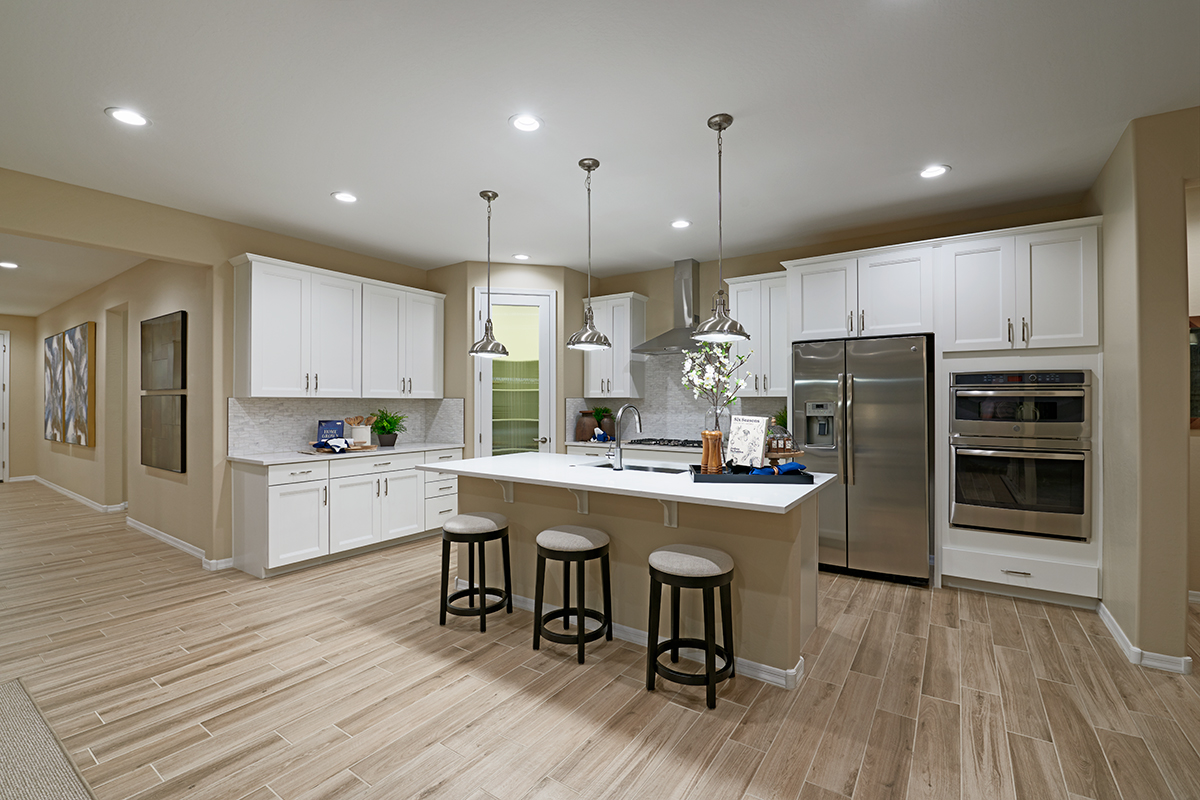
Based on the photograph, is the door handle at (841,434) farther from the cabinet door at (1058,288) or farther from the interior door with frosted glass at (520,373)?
the interior door with frosted glass at (520,373)

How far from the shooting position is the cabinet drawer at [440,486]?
5.34 metres

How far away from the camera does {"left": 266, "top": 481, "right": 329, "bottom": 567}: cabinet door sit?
416cm

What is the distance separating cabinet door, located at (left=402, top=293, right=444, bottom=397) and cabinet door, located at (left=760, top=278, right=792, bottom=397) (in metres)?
3.29

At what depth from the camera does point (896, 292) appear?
4.17 m

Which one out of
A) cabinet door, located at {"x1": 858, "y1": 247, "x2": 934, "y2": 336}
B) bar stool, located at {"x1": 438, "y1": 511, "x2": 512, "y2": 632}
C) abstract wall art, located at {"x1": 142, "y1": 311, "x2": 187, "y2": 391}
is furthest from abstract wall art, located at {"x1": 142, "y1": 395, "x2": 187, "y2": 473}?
cabinet door, located at {"x1": 858, "y1": 247, "x2": 934, "y2": 336}

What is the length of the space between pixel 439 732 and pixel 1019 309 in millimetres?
4257

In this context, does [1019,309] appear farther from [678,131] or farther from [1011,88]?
[678,131]

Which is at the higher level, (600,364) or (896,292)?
(896,292)

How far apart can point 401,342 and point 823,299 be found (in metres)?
3.91

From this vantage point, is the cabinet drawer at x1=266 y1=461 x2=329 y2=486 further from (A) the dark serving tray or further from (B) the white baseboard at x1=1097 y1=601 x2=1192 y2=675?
(B) the white baseboard at x1=1097 y1=601 x2=1192 y2=675

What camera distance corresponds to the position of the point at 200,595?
3854 millimetres

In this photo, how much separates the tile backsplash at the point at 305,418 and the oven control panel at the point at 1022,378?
174 inches

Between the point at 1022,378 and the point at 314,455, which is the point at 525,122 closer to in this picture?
the point at 314,455

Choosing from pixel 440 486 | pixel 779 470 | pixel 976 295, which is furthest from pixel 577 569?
pixel 976 295
